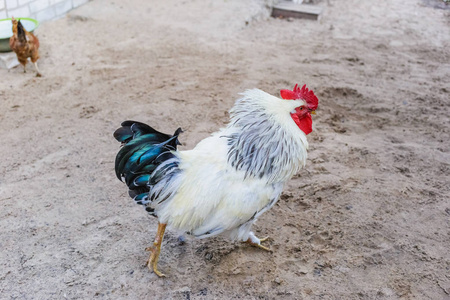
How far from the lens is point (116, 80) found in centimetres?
541

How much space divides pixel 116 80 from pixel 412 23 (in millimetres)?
6416

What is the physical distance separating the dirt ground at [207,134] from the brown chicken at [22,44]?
0.94 ft

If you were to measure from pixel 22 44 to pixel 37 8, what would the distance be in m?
2.01

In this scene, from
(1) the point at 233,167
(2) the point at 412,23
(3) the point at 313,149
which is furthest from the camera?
(2) the point at 412,23

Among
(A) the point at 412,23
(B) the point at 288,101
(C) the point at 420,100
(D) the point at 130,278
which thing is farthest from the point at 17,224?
(A) the point at 412,23

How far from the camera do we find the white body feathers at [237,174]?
245 cm

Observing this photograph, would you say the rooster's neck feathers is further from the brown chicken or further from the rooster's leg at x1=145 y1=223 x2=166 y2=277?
the brown chicken

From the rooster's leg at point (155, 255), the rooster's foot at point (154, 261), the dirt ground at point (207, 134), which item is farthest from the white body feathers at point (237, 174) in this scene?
the dirt ground at point (207, 134)

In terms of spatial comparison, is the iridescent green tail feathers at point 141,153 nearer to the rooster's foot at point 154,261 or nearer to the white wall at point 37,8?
the rooster's foot at point 154,261

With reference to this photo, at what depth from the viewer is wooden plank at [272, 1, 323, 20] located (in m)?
8.43

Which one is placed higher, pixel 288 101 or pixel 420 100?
pixel 288 101

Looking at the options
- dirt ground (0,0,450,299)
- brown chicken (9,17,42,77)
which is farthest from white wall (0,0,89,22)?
brown chicken (9,17,42,77)

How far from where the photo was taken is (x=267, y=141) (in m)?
2.54

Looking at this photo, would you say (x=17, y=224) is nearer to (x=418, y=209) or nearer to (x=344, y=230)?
(x=344, y=230)
